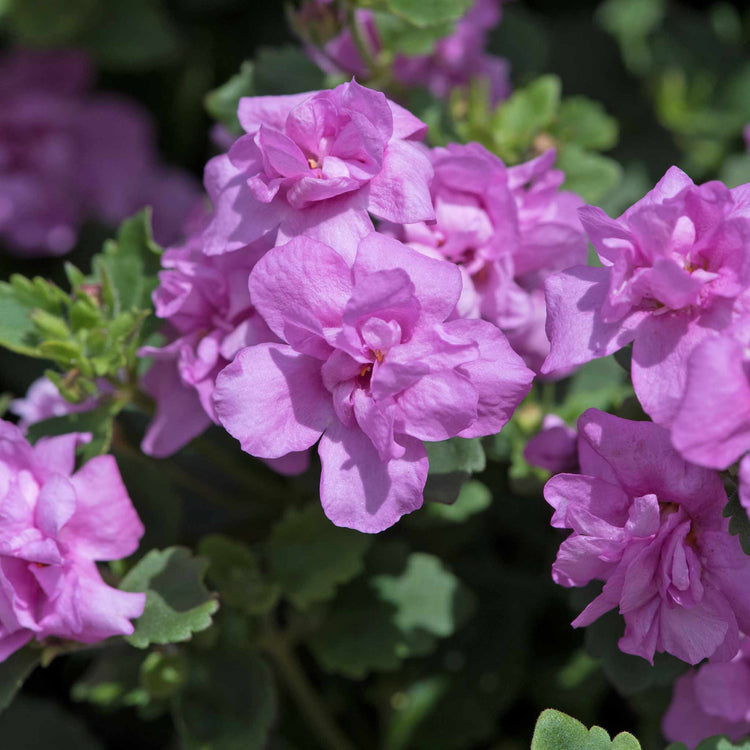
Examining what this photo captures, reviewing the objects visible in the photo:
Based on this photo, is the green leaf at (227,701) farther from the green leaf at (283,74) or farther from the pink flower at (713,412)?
the green leaf at (283,74)

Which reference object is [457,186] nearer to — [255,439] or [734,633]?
[255,439]

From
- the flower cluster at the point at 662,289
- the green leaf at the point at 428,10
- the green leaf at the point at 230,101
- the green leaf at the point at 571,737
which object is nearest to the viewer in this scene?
the flower cluster at the point at 662,289

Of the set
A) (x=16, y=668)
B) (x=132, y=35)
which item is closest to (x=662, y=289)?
(x=16, y=668)

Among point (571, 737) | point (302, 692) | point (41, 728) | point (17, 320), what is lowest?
point (41, 728)

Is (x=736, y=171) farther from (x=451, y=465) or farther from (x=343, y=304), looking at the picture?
(x=343, y=304)

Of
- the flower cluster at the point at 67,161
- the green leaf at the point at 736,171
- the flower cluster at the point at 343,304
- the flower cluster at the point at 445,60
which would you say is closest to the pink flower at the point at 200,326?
the flower cluster at the point at 343,304

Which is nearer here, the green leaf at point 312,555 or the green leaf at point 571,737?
the green leaf at point 571,737

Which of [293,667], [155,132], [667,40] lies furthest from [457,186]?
[155,132]
